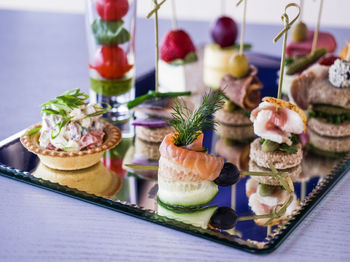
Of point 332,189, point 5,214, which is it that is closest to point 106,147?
point 5,214

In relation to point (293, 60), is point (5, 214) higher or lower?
lower

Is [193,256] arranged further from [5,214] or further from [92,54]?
[92,54]

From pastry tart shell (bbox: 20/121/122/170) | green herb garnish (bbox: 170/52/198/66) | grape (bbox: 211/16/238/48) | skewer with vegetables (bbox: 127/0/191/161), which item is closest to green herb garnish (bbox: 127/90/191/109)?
skewer with vegetables (bbox: 127/0/191/161)

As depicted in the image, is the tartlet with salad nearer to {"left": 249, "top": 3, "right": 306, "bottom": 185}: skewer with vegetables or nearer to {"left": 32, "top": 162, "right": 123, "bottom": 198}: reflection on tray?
{"left": 32, "top": 162, "right": 123, "bottom": 198}: reflection on tray

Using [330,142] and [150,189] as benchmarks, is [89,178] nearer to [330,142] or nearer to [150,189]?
[150,189]

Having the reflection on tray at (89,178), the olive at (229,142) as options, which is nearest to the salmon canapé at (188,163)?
the reflection on tray at (89,178)
